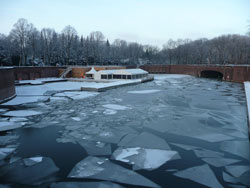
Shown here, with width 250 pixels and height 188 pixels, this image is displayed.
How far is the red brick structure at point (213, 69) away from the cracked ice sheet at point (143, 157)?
33.2 metres

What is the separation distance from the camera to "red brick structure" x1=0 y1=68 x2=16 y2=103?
1638cm

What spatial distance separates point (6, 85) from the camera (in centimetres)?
1720

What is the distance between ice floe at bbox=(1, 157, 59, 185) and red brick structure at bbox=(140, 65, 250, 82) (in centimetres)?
Answer: 3657

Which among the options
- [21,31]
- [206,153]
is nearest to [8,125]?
[206,153]

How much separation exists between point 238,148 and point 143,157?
13.7 feet

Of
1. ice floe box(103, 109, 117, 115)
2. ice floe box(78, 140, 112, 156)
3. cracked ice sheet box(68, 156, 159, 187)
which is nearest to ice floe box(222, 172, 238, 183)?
cracked ice sheet box(68, 156, 159, 187)

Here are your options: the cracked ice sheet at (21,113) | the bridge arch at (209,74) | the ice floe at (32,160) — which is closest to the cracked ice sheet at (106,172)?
the ice floe at (32,160)

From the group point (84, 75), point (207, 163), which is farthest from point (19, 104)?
point (84, 75)

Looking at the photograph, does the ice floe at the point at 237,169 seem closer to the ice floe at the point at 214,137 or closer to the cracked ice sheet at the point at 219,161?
the cracked ice sheet at the point at 219,161

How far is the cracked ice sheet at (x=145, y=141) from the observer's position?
7914 mm

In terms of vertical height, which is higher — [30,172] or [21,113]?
[21,113]

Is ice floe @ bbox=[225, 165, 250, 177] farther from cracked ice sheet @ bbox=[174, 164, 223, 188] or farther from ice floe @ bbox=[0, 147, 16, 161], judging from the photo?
ice floe @ bbox=[0, 147, 16, 161]

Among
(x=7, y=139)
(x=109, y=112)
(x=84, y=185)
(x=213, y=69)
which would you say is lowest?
(x=84, y=185)

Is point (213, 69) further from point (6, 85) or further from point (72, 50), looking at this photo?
point (6, 85)
